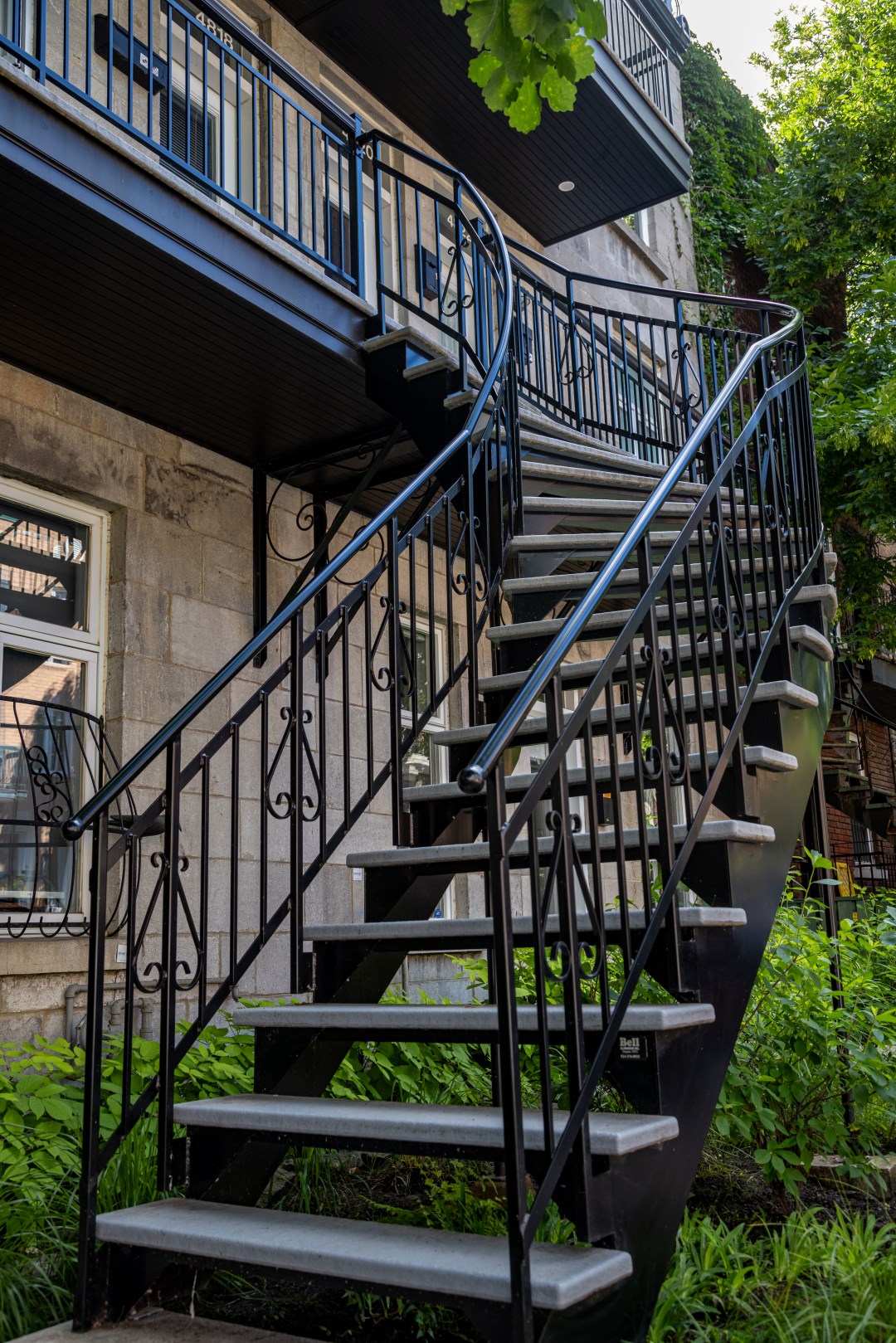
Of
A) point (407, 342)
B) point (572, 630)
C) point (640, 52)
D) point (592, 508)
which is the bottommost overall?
point (572, 630)

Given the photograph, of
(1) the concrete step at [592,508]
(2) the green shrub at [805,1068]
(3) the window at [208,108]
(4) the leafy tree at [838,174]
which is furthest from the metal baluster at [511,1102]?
(4) the leafy tree at [838,174]

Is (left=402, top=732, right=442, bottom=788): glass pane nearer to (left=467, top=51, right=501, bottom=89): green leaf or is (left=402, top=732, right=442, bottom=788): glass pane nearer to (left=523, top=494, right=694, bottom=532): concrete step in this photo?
(left=523, top=494, right=694, bottom=532): concrete step

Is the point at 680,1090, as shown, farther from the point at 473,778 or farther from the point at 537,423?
the point at 537,423

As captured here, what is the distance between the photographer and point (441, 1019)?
2.55 m

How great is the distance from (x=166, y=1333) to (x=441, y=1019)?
0.83m

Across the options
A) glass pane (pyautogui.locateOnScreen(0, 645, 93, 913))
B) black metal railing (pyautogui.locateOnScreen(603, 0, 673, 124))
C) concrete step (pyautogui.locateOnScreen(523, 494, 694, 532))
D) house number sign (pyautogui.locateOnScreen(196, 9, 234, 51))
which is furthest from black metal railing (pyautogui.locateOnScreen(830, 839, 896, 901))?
house number sign (pyautogui.locateOnScreen(196, 9, 234, 51))

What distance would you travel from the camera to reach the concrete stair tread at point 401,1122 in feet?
7.07

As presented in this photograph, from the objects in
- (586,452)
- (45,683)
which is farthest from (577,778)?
(45,683)

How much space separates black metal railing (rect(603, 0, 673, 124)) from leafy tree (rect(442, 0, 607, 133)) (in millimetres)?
7093

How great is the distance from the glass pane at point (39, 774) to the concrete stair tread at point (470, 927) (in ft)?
7.10

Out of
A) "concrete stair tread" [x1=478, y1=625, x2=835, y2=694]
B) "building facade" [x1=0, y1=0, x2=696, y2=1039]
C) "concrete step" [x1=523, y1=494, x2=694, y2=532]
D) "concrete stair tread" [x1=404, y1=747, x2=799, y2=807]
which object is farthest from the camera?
"concrete step" [x1=523, y1=494, x2=694, y2=532]

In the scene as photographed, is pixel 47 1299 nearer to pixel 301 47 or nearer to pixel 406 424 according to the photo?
pixel 406 424

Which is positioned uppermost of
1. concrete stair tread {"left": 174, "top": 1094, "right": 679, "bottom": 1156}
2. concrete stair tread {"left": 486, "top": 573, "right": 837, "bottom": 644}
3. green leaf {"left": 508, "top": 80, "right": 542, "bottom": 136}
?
green leaf {"left": 508, "top": 80, "right": 542, "bottom": 136}

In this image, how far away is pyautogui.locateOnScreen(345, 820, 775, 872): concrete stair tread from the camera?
280cm
